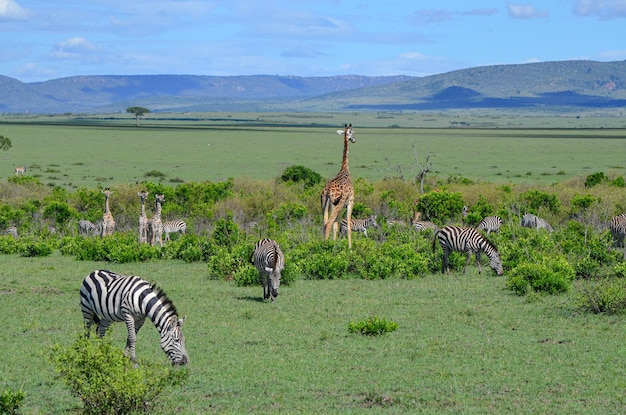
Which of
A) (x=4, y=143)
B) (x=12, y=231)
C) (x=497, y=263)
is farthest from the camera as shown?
(x=4, y=143)

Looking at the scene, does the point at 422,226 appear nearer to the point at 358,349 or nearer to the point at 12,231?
the point at 12,231

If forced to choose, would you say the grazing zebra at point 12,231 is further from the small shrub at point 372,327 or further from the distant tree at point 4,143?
the distant tree at point 4,143

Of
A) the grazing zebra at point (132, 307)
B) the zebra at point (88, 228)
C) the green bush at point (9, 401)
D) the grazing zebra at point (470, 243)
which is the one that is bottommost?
the zebra at point (88, 228)

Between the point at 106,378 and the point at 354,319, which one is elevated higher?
the point at 106,378

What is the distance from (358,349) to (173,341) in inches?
121

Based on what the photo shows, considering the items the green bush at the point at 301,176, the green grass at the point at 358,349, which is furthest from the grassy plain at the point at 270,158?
the green grass at the point at 358,349

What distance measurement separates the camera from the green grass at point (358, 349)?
31.4 ft

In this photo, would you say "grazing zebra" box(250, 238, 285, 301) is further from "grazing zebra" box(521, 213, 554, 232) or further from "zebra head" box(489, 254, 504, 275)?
"grazing zebra" box(521, 213, 554, 232)

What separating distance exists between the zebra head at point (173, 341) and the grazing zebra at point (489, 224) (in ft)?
50.5

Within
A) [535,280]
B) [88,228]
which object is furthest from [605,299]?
[88,228]

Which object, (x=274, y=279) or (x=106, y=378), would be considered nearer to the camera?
(x=106, y=378)

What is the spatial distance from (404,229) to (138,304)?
50.0ft

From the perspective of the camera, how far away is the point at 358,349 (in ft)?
39.1

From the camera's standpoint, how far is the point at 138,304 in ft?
32.5
